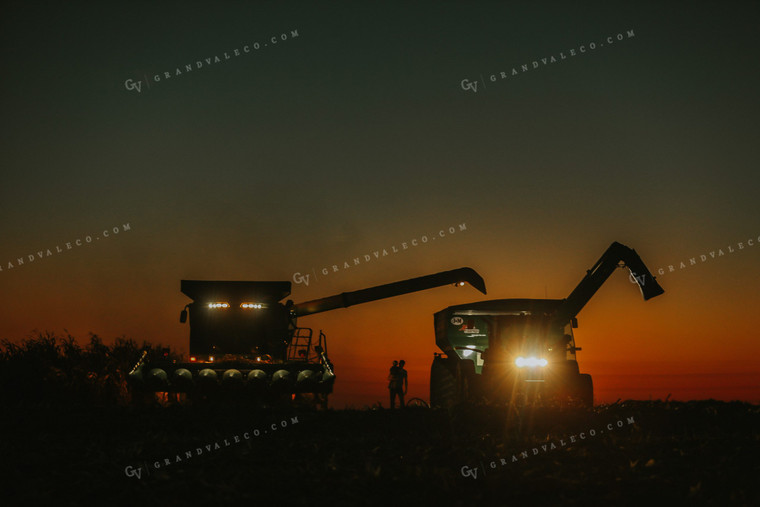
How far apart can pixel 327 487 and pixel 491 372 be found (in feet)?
34.2

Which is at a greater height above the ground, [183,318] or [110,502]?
[183,318]

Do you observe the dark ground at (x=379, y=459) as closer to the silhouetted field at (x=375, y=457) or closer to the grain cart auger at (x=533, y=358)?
the silhouetted field at (x=375, y=457)

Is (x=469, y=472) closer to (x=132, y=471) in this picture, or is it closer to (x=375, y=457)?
(x=375, y=457)

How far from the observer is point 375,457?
11602 millimetres

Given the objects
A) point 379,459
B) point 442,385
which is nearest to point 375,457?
point 379,459

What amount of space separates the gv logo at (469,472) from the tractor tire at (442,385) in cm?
1098

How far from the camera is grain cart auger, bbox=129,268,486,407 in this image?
23.2 meters

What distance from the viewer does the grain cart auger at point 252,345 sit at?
23172mm

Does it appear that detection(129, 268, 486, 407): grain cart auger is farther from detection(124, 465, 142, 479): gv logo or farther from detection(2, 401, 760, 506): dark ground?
detection(124, 465, 142, 479): gv logo

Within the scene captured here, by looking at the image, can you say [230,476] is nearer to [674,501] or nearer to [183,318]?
[674,501]

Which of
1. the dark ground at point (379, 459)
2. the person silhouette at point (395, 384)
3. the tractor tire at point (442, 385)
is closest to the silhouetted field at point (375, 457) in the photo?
the dark ground at point (379, 459)

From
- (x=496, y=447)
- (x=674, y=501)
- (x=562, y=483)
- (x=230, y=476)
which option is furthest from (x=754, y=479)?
(x=230, y=476)

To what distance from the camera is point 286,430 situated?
48.5 feet

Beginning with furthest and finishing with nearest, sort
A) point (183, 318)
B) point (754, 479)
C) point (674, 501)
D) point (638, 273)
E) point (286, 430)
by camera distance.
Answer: point (183, 318), point (638, 273), point (286, 430), point (754, 479), point (674, 501)
